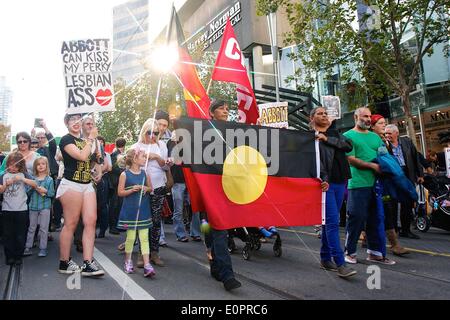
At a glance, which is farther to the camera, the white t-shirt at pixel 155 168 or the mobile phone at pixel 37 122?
the mobile phone at pixel 37 122

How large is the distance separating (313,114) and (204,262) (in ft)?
7.83

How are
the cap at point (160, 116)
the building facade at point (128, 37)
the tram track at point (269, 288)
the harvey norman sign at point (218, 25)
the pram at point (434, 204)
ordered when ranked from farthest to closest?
the building facade at point (128, 37) → the harvey norman sign at point (218, 25) → the pram at point (434, 204) → the cap at point (160, 116) → the tram track at point (269, 288)

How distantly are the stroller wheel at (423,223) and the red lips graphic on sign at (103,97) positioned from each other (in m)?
6.38

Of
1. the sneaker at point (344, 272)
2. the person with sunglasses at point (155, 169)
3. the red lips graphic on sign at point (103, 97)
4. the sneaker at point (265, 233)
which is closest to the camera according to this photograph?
the sneaker at point (344, 272)

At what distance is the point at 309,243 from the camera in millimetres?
6930

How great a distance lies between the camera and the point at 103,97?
223 inches

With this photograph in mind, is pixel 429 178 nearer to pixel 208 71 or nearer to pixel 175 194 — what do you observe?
pixel 175 194

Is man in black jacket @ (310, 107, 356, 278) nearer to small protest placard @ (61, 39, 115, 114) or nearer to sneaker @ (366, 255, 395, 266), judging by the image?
sneaker @ (366, 255, 395, 266)

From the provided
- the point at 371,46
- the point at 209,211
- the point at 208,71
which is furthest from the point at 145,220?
the point at 208,71

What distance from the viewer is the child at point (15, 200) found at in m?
5.74

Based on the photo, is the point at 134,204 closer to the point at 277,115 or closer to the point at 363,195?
the point at 363,195

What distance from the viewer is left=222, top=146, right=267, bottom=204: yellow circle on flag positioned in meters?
4.25

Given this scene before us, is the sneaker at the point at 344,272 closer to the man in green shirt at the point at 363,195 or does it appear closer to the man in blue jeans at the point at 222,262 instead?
the man in green shirt at the point at 363,195

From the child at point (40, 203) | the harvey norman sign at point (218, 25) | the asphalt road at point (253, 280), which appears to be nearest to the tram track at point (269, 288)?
the asphalt road at point (253, 280)
